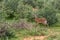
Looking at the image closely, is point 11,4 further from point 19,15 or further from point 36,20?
point 36,20

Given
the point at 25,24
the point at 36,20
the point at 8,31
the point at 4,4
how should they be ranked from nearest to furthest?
the point at 8,31 → the point at 25,24 → the point at 36,20 → the point at 4,4

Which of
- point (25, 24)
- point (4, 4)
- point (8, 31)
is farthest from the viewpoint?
point (4, 4)

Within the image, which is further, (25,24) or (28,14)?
(28,14)

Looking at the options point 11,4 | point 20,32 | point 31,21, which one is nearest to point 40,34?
point 20,32

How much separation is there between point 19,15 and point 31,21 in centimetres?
73

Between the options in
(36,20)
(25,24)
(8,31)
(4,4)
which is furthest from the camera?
(4,4)

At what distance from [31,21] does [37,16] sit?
1.36ft

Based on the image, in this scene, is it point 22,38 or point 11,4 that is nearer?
point 22,38

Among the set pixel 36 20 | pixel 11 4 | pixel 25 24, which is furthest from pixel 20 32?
pixel 11 4

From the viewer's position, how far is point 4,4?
13273 mm

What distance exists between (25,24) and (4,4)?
8.02 ft

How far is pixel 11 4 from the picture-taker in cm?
1301

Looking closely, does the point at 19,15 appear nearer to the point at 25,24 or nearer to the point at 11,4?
the point at 11,4

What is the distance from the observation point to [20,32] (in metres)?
10.9
